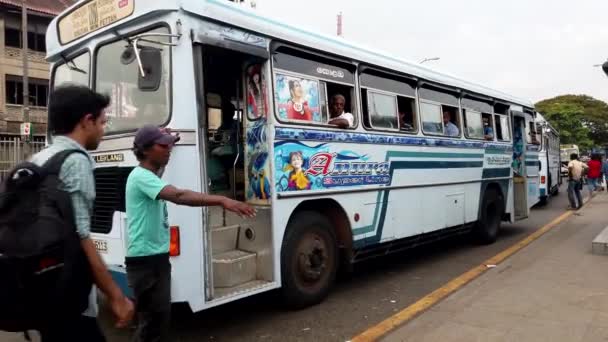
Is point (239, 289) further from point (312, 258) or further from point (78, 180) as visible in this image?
point (78, 180)

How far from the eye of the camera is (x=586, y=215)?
1305 centimetres

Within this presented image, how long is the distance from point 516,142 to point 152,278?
9.00 m

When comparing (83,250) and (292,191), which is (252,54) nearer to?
(292,191)

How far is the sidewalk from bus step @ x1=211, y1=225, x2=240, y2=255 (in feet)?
5.65

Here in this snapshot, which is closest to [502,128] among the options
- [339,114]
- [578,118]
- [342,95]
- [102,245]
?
[342,95]

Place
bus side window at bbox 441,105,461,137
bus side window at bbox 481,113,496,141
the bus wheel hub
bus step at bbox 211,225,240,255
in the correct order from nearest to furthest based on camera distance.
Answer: bus step at bbox 211,225,240,255
the bus wheel hub
bus side window at bbox 441,105,461,137
bus side window at bbox 481,113,496,141

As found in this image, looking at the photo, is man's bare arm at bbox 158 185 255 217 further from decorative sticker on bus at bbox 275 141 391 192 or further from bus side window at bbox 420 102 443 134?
bus side window at bbox 420 102 443 134

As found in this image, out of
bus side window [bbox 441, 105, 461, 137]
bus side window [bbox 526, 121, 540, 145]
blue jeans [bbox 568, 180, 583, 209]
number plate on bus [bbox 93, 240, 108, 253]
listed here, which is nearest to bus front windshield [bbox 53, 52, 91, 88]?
number plate on bus [bbox 93, 240, 108, 253]

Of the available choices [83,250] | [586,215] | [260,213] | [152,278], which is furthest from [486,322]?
[586,215]

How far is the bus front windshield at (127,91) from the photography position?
427 cm

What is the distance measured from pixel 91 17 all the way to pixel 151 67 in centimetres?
121

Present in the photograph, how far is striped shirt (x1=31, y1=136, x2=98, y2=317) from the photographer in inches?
82.2

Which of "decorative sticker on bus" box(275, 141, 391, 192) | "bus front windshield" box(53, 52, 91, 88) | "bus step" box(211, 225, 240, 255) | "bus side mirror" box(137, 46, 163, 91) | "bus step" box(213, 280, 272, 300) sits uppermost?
"bus front windshield" box(53, 52, 91, 88)

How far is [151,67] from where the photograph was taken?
4133mm
